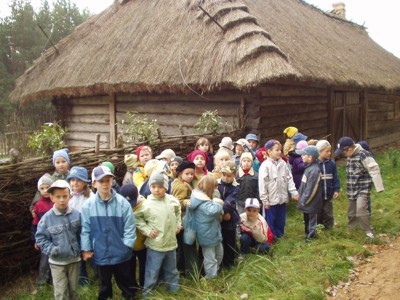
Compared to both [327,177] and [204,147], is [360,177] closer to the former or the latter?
[327,177]

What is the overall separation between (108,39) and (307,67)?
213 inches

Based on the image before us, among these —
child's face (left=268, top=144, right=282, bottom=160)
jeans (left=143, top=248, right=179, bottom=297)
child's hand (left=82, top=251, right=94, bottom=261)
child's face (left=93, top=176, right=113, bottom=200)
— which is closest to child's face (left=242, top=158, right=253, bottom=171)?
child's face (left=268, top=144, right=282, bottom=160)

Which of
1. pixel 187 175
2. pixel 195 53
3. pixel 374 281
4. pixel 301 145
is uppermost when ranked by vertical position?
pixel 195 53

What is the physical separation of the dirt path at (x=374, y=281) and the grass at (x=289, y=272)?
0.10 m

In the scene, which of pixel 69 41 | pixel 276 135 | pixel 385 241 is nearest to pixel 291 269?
pixel 385 241

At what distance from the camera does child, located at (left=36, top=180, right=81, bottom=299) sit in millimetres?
3168

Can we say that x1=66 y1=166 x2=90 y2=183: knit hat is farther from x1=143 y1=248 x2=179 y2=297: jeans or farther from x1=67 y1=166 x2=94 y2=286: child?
x1=143 y1=248 x2=179 y2=297: jeans

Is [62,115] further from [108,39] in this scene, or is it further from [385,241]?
[385,241]

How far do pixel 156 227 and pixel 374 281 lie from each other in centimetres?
218

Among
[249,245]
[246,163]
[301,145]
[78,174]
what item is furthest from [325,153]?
[78,174]

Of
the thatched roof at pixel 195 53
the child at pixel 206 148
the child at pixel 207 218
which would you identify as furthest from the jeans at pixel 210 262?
the thatched roof at pixel 195 53

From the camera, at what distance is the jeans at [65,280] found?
3.24m

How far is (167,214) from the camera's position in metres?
3.46

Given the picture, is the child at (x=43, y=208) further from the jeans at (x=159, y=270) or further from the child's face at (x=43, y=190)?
the jeans at (x=159, y=270)
